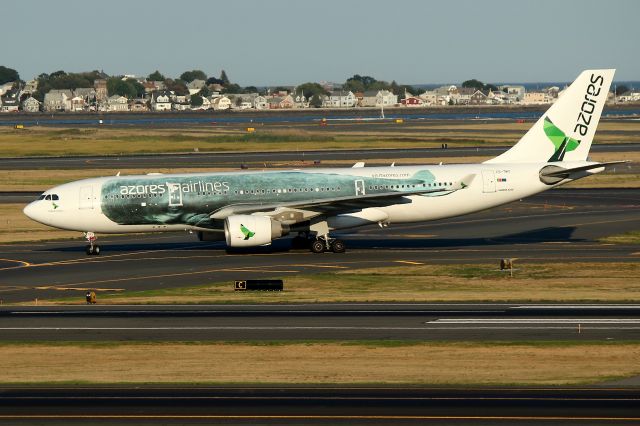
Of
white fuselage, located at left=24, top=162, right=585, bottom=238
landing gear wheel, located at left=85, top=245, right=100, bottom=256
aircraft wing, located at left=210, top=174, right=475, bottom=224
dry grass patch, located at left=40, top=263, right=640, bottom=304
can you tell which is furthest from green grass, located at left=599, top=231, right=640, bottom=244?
landing gear wheel, located at left=85, top=245, right=100, bottom=256

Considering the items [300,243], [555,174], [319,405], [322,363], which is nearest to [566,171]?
[555,174]

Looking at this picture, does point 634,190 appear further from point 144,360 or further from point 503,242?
point 144,360

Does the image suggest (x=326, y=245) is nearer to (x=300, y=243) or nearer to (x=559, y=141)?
(x=300, y=243)

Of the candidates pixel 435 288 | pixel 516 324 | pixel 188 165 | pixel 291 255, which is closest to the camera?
pixel 516 324

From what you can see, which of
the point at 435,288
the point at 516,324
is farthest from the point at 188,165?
the point at 516,324

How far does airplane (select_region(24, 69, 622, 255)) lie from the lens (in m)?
57.7

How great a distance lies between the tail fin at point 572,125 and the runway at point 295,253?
5257 millimetres

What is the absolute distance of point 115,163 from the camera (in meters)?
118

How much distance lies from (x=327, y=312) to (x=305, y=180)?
1830 centimetres

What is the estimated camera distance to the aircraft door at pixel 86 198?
5822 cm

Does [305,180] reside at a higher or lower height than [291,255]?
higher

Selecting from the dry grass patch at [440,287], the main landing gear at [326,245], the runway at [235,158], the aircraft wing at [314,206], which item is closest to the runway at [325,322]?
the dry grass patch at [440,287]

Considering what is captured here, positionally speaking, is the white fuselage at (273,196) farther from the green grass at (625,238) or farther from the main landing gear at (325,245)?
the green grass at (625,238)

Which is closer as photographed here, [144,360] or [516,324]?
[144,360]
